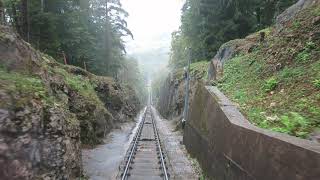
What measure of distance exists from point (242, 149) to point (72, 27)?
25.6 metres

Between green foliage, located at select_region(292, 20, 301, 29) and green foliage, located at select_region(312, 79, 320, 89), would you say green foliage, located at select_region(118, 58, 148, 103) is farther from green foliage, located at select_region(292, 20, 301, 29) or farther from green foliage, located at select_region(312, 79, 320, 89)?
green foliage, located at select_region(312, 79, 320, 89)

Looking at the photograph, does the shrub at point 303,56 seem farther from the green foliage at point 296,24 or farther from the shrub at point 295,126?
the shrub at point 295,126

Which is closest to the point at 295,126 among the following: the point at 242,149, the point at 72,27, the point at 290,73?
the point at 242,149

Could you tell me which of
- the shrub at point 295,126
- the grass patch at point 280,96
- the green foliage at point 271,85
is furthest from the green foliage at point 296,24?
the shrub at point 295,126

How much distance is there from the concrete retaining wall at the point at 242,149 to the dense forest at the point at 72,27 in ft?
35.3

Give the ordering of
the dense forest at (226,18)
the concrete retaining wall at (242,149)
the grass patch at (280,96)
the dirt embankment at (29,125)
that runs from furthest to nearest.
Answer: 1. the dense forest at (226,18)
2. the grass patch at (280,96)
3. the dirt embankment at (29,125)
4. the concrete retaining wall at (242,149)

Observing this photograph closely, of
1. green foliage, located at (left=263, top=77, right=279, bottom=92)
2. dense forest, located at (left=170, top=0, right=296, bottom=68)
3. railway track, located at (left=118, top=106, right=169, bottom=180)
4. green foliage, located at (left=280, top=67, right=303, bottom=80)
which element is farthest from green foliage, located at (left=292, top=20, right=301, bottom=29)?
dense forest, located at (left=170, top=0, right=296, bottom=68)

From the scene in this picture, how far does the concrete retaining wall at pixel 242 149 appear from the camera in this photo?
6.82 metres

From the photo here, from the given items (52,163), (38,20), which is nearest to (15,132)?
(52,163)

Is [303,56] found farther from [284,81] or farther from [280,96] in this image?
[280,96]

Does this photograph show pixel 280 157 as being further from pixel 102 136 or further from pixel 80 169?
pixel 102 136

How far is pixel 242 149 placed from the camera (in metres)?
10.1

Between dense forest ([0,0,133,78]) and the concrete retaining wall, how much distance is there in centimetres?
1075

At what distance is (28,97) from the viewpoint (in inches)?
426
